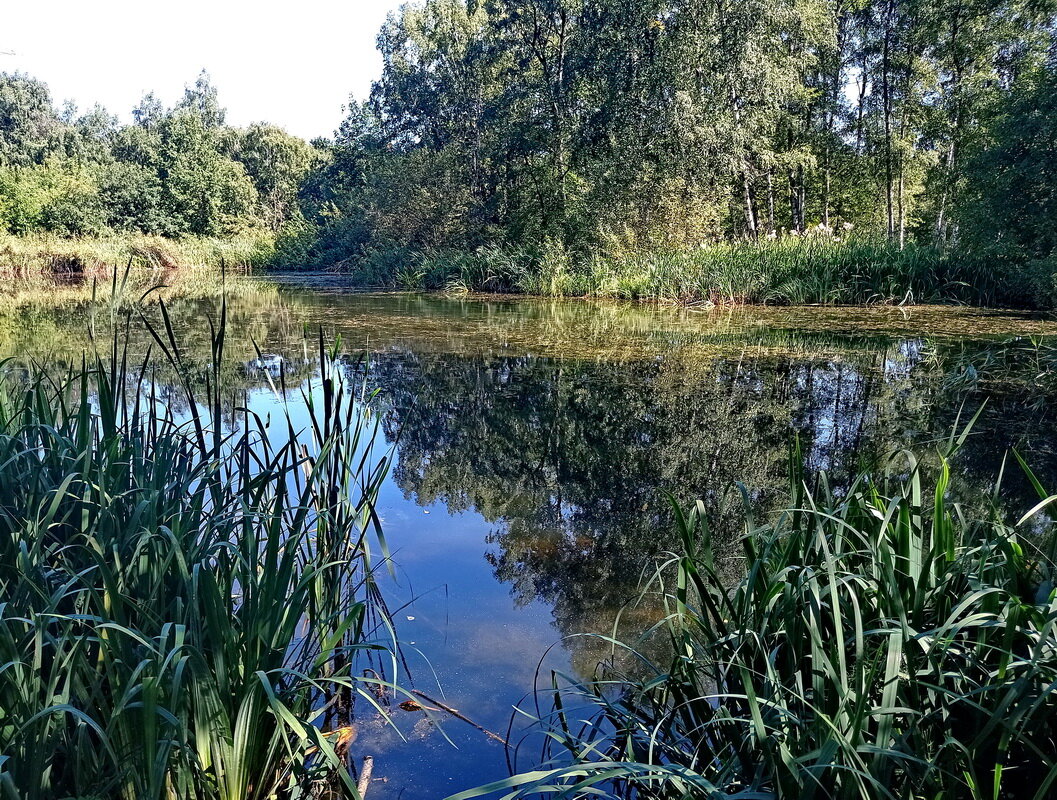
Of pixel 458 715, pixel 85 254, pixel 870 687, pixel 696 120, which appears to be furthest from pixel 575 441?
pixel 85 254

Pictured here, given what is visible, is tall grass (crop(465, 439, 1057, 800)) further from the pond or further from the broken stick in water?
the pond

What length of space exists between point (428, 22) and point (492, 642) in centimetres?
2852

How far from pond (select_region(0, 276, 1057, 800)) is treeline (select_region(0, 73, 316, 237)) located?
63.2ft

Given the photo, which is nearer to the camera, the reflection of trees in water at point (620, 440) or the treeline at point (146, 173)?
the reflection of trees in water at point (620, 440)

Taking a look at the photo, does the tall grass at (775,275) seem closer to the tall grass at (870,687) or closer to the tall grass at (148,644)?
the tall grass at (870,687)

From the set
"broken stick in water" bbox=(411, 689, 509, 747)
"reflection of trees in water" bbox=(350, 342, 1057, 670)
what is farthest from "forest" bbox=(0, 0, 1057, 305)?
"broken stick in water" bbox=(411, 689, 509, 747)

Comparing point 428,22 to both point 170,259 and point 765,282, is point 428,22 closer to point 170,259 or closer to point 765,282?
point 170,259

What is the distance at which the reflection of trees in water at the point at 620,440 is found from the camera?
3.32 meters

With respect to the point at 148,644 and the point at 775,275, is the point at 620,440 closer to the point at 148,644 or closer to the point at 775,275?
the point at 148,644

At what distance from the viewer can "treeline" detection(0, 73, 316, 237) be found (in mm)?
26969

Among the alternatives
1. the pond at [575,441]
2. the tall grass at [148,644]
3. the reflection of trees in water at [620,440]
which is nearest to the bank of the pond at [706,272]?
the pond at [575,441]

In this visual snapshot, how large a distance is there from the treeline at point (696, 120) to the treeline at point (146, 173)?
1042 centimetres

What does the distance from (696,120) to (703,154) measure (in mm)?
766

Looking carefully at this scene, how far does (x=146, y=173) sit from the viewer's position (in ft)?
106
